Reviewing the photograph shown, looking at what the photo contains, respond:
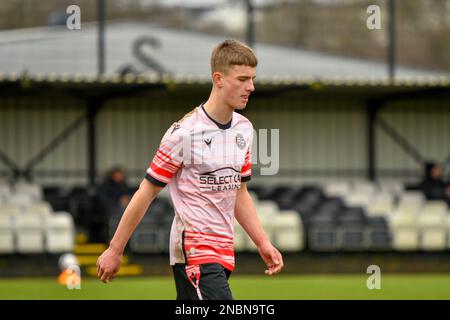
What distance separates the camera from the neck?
6.46 metres

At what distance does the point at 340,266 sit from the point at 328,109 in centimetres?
624

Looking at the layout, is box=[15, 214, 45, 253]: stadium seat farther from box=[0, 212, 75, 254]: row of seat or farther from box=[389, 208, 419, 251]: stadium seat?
box=[389, 208, 419, 251]: stadium seat

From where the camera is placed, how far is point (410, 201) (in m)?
24.0

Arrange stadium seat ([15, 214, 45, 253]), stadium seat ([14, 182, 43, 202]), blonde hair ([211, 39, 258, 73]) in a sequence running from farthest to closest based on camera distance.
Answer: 1. stadium seat ([14, 182, 43, 202])
2. stadium seat ([15, 214, 45, 253])
3. blonde hair ([211, 39, 258, 73])

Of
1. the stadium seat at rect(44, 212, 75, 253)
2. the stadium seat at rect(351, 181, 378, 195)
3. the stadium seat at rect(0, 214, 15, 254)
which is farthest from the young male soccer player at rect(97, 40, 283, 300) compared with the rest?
the stadium seat at rect(351, 181, 378, 195)

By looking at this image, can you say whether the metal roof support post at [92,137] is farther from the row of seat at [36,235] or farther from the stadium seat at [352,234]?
the stadium seat at [352,234]

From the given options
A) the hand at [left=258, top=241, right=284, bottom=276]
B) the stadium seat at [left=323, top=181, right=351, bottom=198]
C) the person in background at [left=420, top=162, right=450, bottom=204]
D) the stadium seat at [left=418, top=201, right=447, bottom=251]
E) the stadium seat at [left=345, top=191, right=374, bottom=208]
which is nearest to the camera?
the hand at [left=258, top=241, right=284, bottom=276]

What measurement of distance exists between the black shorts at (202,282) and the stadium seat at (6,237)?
Answer: 14.8 metres

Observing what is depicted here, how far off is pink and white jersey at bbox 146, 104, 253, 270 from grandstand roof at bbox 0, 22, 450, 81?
50.8ft

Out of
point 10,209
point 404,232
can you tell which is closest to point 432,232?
point 404,232

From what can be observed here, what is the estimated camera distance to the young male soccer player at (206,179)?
6.32m

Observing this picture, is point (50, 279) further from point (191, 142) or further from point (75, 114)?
point (191, 142)

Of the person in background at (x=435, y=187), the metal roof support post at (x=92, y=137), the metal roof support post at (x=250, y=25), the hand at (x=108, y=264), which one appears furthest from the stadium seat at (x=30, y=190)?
the hand at (x=108, y=264)

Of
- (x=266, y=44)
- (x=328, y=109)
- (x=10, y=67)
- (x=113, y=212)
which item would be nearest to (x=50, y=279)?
(x=113, y=212)
